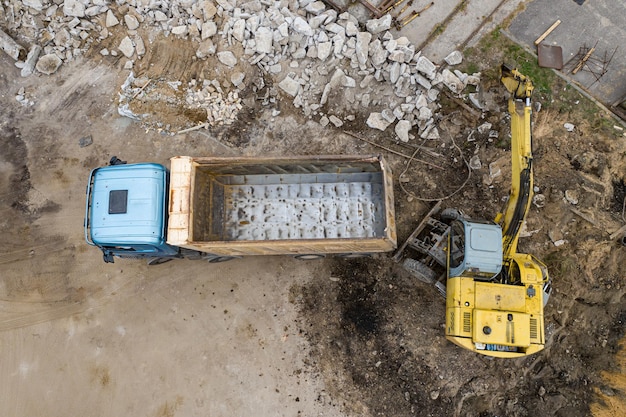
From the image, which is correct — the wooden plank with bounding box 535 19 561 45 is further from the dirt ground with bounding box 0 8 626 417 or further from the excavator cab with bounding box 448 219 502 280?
the excavator cab with bounding box 448 219 502 280

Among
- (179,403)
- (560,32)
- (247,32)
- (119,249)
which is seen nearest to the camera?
(119,249)

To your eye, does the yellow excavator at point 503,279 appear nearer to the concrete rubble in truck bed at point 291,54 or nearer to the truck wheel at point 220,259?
the concrete rubble in truck bed at point 291,54

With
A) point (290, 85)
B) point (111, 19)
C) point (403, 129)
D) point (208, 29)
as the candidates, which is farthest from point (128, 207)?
point (403, 129)

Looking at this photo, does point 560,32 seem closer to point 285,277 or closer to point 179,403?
point 285,277

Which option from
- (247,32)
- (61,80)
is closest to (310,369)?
(247,32)

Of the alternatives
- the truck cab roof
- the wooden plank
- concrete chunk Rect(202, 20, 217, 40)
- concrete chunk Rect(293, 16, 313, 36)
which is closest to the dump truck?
the truck cab roof

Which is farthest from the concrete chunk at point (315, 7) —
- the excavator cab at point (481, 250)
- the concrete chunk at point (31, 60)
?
the concrete chunk at point (31, 60)

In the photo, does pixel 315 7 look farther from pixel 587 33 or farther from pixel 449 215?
pixel 587 33
